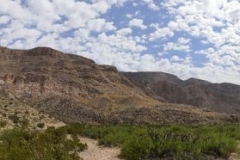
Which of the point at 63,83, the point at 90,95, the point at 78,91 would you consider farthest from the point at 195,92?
the point at 63,83

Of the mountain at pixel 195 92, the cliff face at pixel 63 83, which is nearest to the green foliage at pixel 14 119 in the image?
the cliff face at pixel 63 83

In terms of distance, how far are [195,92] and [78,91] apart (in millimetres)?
53035

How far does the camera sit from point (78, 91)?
9194 cm

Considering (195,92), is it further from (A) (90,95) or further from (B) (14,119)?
(B) (14,119)

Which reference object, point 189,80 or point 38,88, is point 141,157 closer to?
point 38,88

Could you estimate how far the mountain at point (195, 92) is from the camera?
4998 inches

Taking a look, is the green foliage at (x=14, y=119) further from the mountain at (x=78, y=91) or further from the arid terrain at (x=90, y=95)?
the mountain at (x=78, y=91)

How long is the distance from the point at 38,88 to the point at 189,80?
89327mm

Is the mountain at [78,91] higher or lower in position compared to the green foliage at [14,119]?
higher

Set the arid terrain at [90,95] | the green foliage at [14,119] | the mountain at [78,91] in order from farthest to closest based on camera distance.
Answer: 1. the mountain at [78,91]
2. the arid terrain at [90,95]
3. the green foliage at [14,119]

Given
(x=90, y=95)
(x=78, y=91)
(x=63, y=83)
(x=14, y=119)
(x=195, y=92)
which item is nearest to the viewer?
(x=14, y=119)

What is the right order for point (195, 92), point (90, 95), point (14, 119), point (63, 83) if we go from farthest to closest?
point (195, 92) → point (63, 83) → point (90, 95) → point (14, 119)

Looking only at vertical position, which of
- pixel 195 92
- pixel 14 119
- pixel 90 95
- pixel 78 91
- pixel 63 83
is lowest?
pixel 14 119

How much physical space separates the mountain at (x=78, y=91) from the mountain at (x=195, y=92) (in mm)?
20271
